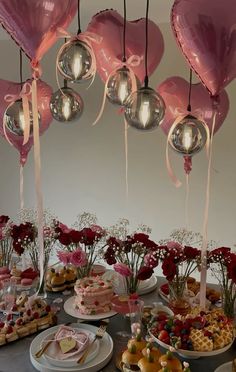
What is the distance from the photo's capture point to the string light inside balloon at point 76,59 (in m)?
1.53

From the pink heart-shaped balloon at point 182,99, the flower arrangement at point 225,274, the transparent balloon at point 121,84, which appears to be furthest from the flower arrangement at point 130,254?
the pink heart-shaped balloon at point 182,99

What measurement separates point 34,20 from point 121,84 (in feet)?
1.47

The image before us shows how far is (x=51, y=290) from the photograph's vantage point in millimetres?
1790

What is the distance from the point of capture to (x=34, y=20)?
54.2 inches

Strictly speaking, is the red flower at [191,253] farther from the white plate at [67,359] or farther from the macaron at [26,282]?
the macaron at [26,282]

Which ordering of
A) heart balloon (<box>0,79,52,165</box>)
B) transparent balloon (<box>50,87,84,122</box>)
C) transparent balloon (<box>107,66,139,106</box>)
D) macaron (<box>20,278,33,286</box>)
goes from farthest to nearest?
heart balloon (<box>0,79,52,165</box>) < transparent balloon (<box>50,87,84,122</box>) < macaron (<box>20,278,33,286</box>) < transparent balloon (<box>107,66,139,106</box>)

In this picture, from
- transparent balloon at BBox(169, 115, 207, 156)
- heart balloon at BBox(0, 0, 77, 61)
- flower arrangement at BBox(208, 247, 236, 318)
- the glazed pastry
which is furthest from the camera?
transparent balloon at BBox(169, 115, 207, 156)

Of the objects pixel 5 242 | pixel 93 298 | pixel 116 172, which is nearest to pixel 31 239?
pixel 5 242

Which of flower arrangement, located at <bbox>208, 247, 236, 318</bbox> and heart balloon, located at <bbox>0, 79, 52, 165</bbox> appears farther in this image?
heart balloon, located at <bbox>0, 79, 52, 165</bbox>

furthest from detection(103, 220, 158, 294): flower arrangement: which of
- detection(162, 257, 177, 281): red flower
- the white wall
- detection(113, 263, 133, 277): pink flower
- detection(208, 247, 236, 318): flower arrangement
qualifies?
the white wall

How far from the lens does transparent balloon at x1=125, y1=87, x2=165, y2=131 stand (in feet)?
4.64

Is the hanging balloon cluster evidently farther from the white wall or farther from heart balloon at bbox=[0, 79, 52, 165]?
the white wall

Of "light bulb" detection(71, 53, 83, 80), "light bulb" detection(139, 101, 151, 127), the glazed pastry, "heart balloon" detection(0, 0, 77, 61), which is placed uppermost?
"heart balloon" detection(0, 0, 77, 61)

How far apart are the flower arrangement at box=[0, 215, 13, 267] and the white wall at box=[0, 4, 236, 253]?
4.51 feet
